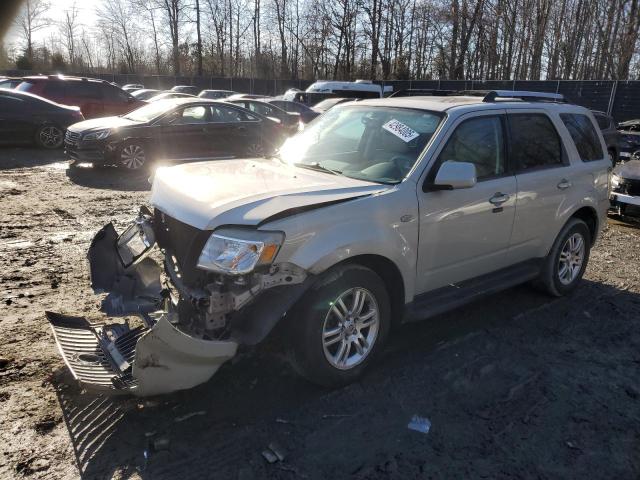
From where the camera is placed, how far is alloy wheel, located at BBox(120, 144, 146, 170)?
11.1m

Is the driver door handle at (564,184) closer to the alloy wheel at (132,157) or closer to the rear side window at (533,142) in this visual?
the rear side window at (533,142)

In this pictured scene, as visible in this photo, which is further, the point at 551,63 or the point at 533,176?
the point at 551,63

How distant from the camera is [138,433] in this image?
2.98 meters

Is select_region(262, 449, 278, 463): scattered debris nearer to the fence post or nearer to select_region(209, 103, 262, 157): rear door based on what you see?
select_region(209, 103, 262, 157): rear door

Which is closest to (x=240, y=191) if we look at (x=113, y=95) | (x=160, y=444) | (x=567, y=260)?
(x=160, y=444)

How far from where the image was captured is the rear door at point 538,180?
4.54 meters

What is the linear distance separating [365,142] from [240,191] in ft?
4.62

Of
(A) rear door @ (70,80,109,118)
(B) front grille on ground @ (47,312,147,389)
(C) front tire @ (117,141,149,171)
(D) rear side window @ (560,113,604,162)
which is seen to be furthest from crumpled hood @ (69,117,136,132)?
(D) rear side window @ (560,113,604,162)

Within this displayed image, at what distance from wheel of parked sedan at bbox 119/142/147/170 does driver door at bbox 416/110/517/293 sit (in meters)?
8.74

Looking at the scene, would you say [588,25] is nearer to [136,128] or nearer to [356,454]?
[136,128]

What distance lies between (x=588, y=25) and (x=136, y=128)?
3409 cm


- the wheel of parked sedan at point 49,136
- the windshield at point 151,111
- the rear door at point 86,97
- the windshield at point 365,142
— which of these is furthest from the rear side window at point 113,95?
the windshield at point 365,142

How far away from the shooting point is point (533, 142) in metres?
4.73

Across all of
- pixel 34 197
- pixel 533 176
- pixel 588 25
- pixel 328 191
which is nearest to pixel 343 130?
pixel 328 191
